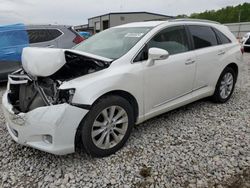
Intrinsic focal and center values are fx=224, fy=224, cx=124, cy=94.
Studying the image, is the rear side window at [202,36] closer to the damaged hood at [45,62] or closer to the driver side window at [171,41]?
the driver side window at [171,41]

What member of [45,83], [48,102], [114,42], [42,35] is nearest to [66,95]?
[48,102]

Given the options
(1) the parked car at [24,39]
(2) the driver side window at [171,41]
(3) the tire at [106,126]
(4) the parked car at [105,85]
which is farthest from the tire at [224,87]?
(1) the parked car at [24,39]

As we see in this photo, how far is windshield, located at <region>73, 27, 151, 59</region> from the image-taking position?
2.95m

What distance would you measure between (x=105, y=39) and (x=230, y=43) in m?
2.44

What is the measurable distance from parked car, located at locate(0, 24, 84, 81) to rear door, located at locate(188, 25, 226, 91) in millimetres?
→ 3862

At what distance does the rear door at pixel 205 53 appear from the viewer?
11.8 feet

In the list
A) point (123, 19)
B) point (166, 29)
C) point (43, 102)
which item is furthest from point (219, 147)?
point (123, 19)

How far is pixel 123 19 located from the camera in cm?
3119

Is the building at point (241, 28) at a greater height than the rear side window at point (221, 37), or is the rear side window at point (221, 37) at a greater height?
the building at point (241, 28)

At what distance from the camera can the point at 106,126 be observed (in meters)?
2.59

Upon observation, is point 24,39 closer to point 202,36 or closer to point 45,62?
point 45,62

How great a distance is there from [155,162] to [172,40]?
180 cm

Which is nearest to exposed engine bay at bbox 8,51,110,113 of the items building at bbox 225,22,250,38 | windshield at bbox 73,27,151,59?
windshield at bbox 73,27,151,59

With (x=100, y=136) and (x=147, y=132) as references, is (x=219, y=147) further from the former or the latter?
(x=100, y=136)
